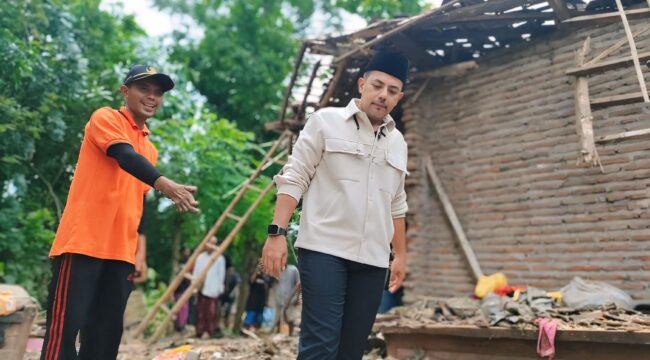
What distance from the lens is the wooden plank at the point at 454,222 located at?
7.37m

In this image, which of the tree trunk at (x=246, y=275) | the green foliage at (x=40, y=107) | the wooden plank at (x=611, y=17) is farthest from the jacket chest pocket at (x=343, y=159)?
the tree trunk at (x=246, y=275)

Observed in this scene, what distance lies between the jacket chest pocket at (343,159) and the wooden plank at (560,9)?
4.34 m

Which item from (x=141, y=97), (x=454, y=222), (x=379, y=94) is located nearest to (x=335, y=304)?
(x=379, y=94)

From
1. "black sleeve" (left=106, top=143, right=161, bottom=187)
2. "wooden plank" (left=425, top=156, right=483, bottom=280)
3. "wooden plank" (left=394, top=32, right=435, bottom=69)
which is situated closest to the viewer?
"black sleeve" (left=106, top=143, right=161, bottom=187)

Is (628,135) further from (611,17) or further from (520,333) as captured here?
(520,333)

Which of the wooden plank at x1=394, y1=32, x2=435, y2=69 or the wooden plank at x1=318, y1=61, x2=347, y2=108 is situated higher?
the wooden plank at x1=394, y1=32, x2=435, y2=69

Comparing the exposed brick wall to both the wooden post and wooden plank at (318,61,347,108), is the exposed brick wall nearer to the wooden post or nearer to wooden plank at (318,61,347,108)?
the wooden post

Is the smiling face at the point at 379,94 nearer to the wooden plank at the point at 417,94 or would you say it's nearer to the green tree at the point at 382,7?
the wooden plank at the point at 417,94

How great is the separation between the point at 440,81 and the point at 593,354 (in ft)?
15.1

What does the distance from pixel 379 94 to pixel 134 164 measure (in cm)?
123

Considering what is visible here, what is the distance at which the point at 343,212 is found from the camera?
111 inches

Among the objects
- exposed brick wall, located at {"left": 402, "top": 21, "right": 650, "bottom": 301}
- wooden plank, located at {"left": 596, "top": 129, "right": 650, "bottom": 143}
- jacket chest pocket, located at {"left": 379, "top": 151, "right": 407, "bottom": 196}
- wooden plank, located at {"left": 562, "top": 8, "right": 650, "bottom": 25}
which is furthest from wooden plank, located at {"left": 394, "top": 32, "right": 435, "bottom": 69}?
jacket chest pocket, located at {"left": 379, "top": 151, "right": 407, "bottom": 196}

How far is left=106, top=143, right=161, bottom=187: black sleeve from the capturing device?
2.92 m

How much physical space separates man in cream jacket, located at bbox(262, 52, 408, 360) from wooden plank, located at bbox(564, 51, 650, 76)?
328 centimetres
